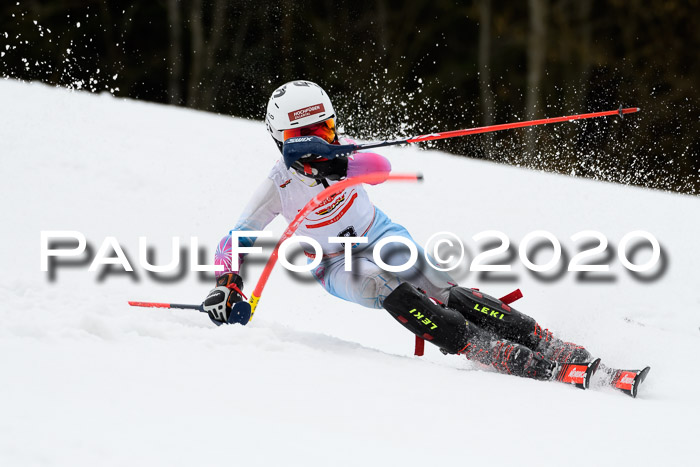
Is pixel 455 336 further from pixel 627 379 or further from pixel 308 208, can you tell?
pixel 308 208

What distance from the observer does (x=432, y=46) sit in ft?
67.5

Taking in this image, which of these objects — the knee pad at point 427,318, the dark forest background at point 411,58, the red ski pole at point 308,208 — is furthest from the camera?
the dark forest background at point 411,58

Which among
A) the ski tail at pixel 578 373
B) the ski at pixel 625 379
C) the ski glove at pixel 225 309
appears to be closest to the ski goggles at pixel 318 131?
the ski glove at pixel 225 309

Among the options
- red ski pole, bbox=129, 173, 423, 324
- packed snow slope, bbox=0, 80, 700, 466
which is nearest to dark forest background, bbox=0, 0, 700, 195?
packed snow slope, bbox=0, 80, 700, 466

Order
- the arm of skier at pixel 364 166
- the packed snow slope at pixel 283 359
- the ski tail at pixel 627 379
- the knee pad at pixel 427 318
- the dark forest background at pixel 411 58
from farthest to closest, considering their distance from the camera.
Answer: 1. the dark forest background at pixel 411 58
2. the arm of skier at pixel 364 166
3. the knee pad at pixel 427 318
4. the ski tail at pixel 627 379
5. the packed snow slope at pixel 283 359

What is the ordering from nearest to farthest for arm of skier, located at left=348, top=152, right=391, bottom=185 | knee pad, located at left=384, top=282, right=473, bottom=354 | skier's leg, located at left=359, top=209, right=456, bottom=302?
knee pad, located at left=384, top=282, right=473, bottom=354 < arm of skier, located at left=348, top=152, right=391, bottom=185 < skier's leg, located at left=359, top=209, right=456, bottom=302

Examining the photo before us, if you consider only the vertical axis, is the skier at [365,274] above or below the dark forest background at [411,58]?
below

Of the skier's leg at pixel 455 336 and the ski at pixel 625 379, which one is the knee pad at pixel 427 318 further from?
the ski at pixel 625 379

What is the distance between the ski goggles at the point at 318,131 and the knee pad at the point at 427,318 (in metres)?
0.78

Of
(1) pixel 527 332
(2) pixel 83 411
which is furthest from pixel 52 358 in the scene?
(1) pixel 527 332

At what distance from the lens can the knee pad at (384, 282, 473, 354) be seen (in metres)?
3.49

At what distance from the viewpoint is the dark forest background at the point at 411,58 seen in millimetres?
18531

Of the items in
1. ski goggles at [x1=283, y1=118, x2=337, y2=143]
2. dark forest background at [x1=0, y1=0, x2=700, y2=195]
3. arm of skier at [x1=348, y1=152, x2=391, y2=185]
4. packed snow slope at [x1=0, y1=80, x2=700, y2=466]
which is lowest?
packed snow slope at [x1=0, y1=80, x2=700, y2=466]

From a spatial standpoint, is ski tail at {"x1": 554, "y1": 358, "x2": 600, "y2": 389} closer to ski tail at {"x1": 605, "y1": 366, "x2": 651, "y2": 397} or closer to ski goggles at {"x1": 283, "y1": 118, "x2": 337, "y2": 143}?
ski tail at {"x1": 605, "y1": 366, "x2": 651, "y2": 397}
